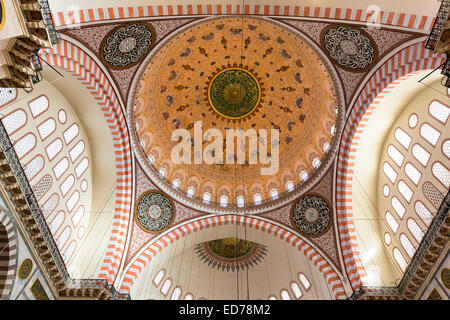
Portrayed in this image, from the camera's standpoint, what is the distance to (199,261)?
13.6 metres

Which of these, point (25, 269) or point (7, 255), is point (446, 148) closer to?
point (25, 269)

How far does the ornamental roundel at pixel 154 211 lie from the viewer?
10.8 meters

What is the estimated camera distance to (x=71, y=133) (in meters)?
9.22

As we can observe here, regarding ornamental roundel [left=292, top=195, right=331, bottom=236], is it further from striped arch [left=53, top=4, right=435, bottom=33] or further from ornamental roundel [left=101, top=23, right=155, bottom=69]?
ornamental roundel [left=101, top=23, right=155, bottom=69]

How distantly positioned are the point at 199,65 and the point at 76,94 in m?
5.06

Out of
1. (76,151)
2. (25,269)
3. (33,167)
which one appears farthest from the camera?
(76,151)

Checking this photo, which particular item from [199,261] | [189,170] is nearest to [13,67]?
[189,170]

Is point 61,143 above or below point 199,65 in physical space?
below

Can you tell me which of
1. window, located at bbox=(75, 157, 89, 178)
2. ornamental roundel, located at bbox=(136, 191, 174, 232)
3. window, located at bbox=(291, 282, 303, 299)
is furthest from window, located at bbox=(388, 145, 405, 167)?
window, located at bbox=(75, 157, 89, 178)

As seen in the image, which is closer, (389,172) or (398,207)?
(398,207)

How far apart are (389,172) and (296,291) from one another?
5813 millimetres

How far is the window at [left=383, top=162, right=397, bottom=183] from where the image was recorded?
31.5ft

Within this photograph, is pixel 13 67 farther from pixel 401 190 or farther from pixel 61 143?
pixel 401 190

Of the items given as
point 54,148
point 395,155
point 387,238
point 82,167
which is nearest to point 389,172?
point 395,155
